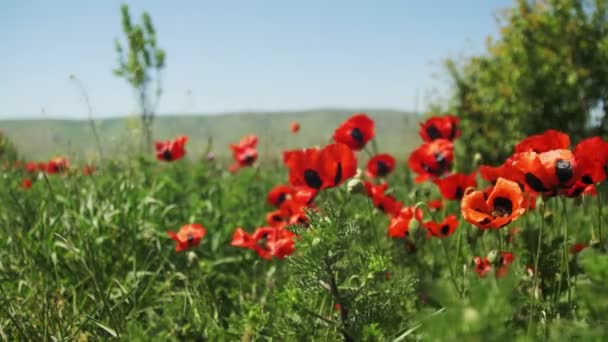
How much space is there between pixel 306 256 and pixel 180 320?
741 millimetres

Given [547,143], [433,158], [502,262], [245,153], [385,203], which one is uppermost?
[547,143]

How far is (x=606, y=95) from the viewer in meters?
10.2

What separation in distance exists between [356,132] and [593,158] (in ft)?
4.55

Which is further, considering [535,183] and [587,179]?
A: [587,179]

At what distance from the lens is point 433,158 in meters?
2.65

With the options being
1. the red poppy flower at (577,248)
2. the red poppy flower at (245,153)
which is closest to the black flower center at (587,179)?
the red poppy flower at (577,248)

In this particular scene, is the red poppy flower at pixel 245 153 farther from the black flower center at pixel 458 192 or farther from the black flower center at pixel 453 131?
the black flower center at pixel 458 192

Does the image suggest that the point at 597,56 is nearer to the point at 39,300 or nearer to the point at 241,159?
the point at 241,159

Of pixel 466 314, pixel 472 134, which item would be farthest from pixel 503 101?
pixel 466 314

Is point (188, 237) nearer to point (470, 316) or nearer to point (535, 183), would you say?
point (535, 183)

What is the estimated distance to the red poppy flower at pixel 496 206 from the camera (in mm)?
1459

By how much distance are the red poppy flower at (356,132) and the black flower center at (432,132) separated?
0.38 m

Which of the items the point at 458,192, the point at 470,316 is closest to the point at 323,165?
the point at 458,192

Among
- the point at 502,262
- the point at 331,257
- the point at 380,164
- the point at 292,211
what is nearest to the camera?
the point at 331,257
